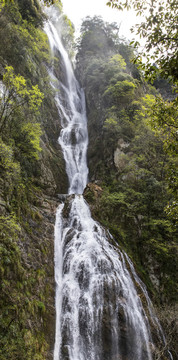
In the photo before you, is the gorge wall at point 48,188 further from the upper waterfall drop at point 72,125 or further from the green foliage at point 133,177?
the upper waterfall drop at point 72,125

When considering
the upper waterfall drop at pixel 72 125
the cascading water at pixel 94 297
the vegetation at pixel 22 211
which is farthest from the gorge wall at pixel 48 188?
the upper waterfall drop at pixel 72 125

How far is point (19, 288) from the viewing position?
24.7ft

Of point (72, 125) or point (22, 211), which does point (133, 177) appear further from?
point (72, 125)

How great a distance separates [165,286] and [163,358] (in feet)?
13.1

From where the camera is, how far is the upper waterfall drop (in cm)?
1909

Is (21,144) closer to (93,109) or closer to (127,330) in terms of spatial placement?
(127,330)

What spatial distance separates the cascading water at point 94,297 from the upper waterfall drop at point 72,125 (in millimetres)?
5683

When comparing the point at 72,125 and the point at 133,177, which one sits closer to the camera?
the point at 133,177

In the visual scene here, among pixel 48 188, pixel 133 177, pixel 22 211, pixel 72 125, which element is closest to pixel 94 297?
pixel 22 211

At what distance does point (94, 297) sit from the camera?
9.11 metres

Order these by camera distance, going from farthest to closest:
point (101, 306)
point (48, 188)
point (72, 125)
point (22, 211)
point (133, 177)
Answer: point (72, 125)
point (133, 177)
point (48, 188)
point (22, 211)
point (101, 306)

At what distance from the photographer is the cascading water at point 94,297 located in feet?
26.9

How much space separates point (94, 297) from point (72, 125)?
18.7m

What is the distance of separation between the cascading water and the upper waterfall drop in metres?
5.68
